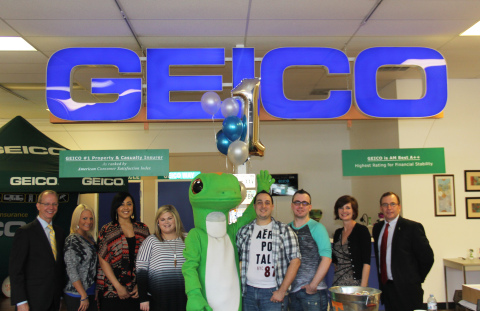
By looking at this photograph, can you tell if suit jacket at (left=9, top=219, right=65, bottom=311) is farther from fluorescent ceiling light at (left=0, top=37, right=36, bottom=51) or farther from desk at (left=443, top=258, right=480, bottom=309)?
desk at (left=443, top=258, right=480, bottom=309)

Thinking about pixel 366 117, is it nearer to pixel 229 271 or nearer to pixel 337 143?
pixel 229 271

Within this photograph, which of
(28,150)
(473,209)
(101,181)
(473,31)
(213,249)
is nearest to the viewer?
(213,249)

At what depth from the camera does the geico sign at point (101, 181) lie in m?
5.56

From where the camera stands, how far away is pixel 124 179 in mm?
6203

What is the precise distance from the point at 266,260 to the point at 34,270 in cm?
198

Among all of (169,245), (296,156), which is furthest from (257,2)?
(296,156)

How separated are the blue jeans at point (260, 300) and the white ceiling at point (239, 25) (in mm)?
2404

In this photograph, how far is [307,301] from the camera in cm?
345

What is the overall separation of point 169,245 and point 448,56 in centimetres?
410

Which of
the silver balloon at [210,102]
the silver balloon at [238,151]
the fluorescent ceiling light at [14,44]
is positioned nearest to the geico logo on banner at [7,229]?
the fluorescent ceiling light at [14,44]

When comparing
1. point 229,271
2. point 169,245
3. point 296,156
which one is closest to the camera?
point 229,271

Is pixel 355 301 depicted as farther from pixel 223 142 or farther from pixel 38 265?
pixel 38 265

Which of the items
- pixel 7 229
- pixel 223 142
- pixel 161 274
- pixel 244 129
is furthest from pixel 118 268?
pixel 7 229

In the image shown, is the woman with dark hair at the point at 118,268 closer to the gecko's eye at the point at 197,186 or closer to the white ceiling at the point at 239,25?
the gecko's eye at the point at 197,186
